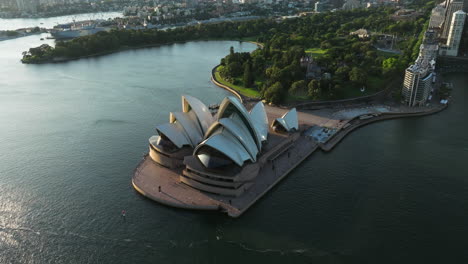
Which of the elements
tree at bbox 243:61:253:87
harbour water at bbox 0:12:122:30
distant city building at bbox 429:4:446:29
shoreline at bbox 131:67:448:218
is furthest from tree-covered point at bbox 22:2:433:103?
harbour water at bbox 0:12:122:30

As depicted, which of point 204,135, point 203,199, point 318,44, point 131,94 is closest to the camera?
point 203,199

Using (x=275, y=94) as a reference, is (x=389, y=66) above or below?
above

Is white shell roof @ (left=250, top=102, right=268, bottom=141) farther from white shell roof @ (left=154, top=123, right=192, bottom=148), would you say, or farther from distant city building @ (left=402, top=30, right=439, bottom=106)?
distant city building @ (left=402, top=30, right=439, bottom=106)

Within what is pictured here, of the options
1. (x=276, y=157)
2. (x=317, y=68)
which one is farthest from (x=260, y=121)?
(x=317, y=68)

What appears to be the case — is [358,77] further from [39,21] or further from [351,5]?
Answer: [39,21]

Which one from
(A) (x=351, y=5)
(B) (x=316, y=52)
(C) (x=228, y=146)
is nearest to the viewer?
(C) (x=228, y=146)

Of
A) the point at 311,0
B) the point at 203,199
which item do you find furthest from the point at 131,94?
the point at 311,0

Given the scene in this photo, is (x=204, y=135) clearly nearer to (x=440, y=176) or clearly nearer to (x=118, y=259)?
(x=118, y=259)
